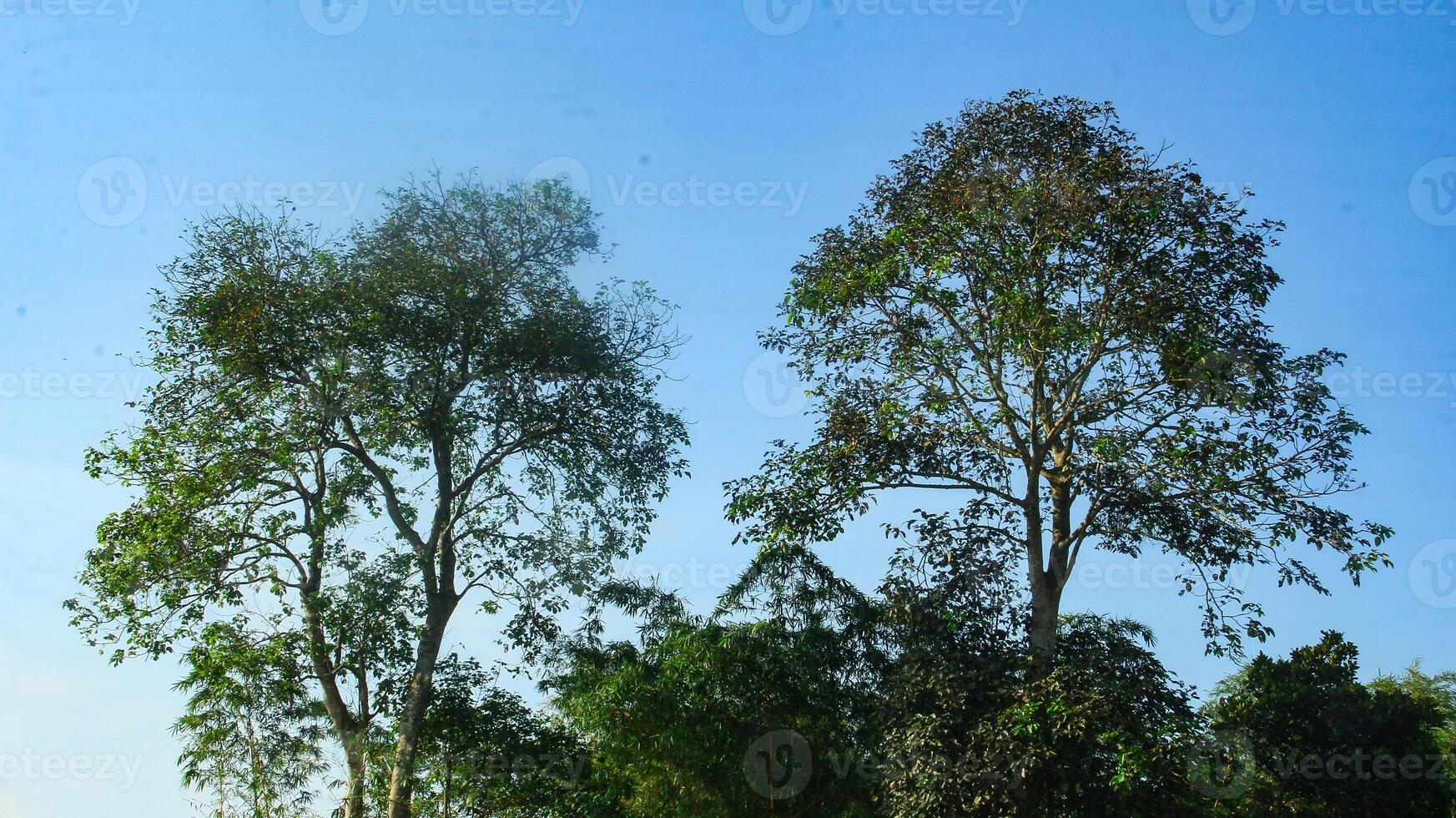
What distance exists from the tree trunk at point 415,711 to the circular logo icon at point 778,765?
14.6 ft

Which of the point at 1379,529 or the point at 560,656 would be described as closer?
the point at 1379,529

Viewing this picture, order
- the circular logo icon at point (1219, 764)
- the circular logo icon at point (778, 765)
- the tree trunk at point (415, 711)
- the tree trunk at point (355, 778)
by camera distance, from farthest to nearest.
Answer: the tree trunk at point (355, 778)
the tree trunk at point (415, 711)
the circular logo icon at point (778, 765)
the circular logo icon at point (1219, 764)

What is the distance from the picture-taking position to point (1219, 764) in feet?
39.1

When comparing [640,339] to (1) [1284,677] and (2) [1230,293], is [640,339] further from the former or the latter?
(1) [1284,677]

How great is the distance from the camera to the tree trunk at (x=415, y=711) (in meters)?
13.9

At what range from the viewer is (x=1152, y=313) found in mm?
12758

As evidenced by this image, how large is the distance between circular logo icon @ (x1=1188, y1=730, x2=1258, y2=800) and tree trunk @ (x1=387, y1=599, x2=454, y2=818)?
29.1 feet

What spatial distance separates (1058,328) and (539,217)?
777cm

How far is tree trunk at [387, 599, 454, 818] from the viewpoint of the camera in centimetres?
1385

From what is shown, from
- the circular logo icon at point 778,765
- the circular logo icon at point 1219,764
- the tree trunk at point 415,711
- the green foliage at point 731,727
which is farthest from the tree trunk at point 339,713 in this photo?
the circular logo icon at point 1219,764

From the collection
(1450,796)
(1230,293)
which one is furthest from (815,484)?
(1450,796)

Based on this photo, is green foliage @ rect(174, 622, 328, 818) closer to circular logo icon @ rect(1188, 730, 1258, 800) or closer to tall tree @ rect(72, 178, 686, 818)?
tall tree @ rect(72, 178, 686, 818)

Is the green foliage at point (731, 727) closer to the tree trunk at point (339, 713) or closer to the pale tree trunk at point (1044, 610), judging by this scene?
the pale tree trunk at point (1044, 610)

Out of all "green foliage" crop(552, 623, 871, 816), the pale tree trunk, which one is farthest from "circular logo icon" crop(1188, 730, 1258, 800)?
"green foliage" crop(552, 623, 871, 816)
